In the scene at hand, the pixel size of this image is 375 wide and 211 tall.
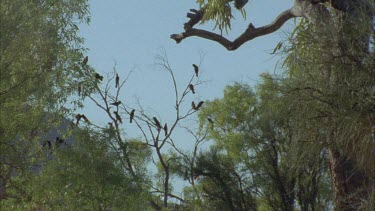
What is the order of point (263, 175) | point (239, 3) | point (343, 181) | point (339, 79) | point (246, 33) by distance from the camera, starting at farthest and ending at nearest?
point (263, 175), point (239, 3), point (246, 33), point (343, 181), point (339, 79)

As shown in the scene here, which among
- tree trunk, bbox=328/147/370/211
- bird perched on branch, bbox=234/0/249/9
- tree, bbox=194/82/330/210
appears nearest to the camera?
tree trunk, bbox=328/147/370/211

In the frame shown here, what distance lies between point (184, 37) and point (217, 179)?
5989 mm

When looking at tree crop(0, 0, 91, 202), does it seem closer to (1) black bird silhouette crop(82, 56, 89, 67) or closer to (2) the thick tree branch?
(1) black bird silhouette crop(82, 56, 89, 67)

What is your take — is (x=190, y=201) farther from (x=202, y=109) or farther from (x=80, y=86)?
(x=80, y=86)

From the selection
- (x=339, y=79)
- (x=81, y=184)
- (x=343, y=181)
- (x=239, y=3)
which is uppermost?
(x=239, y=3)

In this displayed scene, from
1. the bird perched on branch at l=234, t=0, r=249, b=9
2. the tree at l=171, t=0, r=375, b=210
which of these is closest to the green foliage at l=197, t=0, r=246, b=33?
the bird perched on branch at l=234, t=0, r=249, b=9

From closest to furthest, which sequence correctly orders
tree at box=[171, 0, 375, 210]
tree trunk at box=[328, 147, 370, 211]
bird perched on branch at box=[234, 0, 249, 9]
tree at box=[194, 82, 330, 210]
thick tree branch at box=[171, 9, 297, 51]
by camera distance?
1. tree at box=[171, 0, 375, 210]
2. tree trunk at box=[328, 147, 370, 211]
3. thick tree branch at box=[171, 9, 297, 51]
4. bird perched on branch at box=[234, 0, 249, 9]
5. tree at box=[194, 82, 330, 210]

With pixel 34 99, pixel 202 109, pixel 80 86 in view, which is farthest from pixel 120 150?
pixel 202 109

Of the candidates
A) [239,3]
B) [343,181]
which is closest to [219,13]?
[239,3]

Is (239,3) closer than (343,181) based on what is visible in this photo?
No

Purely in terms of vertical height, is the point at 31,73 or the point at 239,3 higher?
the point at 239,3

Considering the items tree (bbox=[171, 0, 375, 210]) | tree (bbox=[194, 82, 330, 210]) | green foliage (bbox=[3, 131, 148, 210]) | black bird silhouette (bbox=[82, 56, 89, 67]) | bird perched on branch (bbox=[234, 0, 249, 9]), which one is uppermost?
black bird silhouette (bbox=[82, 56, 89, 67])

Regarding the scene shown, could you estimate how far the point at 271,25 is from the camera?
1842cm

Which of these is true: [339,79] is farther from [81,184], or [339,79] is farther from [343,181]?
[81,184]
